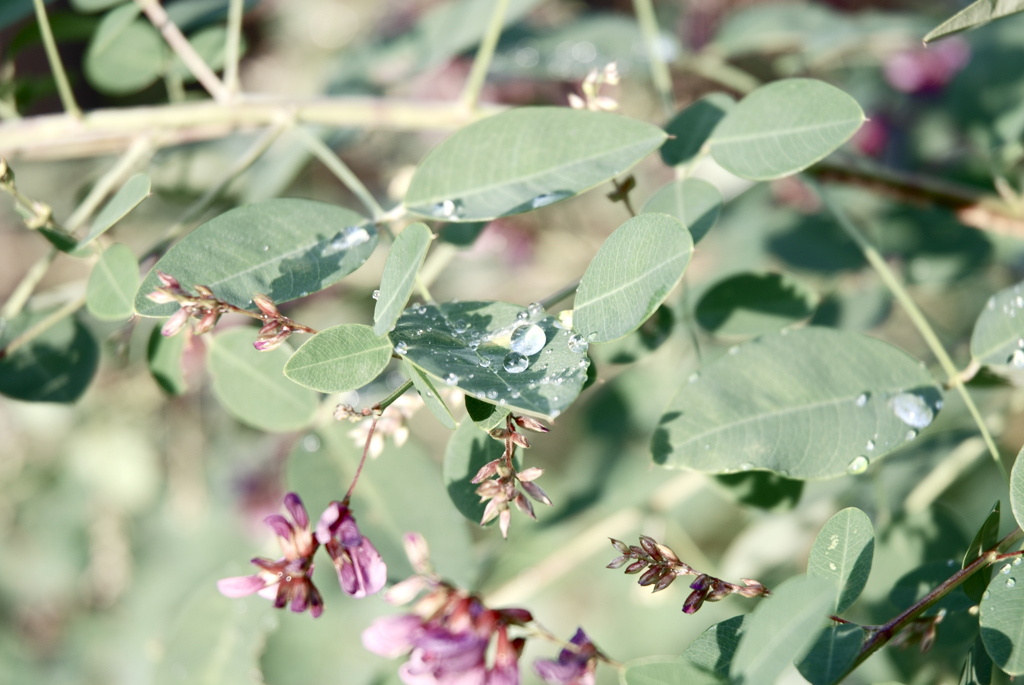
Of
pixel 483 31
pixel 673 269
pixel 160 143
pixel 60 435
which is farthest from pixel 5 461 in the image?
pixel 673 269

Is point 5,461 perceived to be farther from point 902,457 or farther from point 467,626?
point 902,457

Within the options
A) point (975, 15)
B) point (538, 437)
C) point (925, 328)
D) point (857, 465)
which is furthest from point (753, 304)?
point (538, 437)

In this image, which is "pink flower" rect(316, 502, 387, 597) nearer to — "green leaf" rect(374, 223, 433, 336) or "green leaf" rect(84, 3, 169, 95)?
"green leaf" rect(374, 223, 433, 336)

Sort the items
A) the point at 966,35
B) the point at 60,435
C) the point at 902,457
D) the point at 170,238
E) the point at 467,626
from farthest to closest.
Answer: the point at 60,435 → the point at 966,35 → the point at 902,457 → the point at 170,238 → the point at 467,626

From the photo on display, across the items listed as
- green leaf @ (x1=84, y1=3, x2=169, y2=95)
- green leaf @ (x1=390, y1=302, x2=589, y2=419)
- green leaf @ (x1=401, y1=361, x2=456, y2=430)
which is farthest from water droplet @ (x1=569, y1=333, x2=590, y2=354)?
green leaf @ (x1=84, y1=3, x2=169, y2=95)

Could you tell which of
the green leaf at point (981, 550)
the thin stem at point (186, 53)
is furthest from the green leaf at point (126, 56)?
the green leaf at point (981, 550)

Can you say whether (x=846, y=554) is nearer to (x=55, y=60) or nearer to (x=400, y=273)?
(x=400, y=273)
